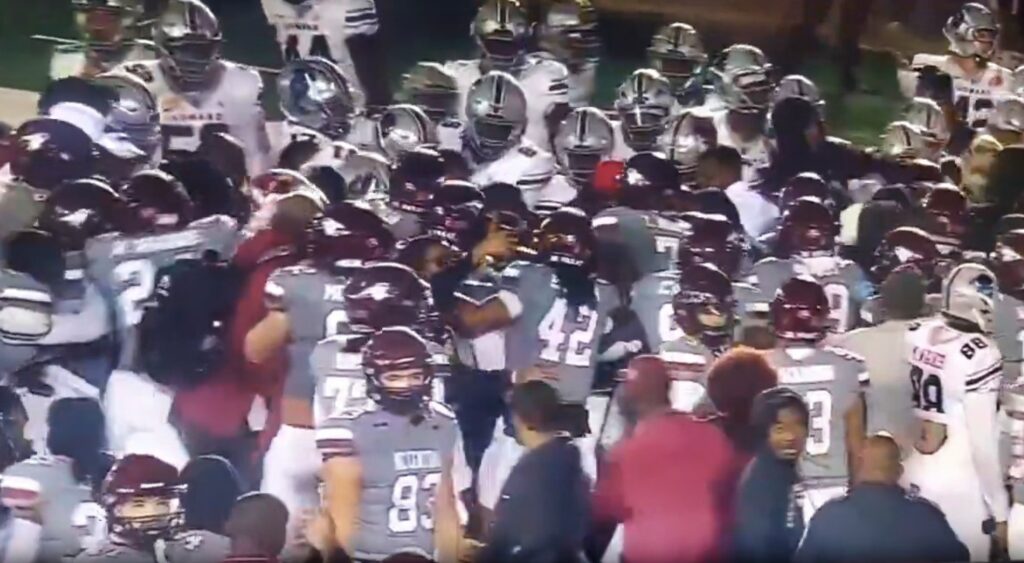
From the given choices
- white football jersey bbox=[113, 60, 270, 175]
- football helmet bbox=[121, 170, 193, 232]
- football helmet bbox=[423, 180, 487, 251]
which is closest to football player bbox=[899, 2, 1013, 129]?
football helmet bbox=[423, 180, 487, 251]

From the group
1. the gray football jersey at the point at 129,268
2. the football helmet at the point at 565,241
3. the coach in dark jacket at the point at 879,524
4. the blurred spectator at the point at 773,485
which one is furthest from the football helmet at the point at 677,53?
the gray football jersey at the point at 129,268

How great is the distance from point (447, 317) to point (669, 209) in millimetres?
355

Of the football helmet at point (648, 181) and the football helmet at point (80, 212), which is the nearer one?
the football helmet at point (80, 212)

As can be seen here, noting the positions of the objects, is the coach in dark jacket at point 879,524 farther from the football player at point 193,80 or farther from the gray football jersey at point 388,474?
the football player at point 193,80

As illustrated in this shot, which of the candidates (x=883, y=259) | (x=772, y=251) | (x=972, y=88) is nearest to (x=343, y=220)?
(x=772, y=251)

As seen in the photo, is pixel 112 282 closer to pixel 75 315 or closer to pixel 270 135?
pixel 75 315

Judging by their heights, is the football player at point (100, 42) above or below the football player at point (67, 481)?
above

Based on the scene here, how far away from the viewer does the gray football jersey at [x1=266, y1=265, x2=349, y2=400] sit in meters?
1.59

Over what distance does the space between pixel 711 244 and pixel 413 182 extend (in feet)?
1.40

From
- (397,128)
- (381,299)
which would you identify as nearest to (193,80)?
(397,128)

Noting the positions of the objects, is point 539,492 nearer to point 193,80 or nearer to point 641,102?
point 641,102

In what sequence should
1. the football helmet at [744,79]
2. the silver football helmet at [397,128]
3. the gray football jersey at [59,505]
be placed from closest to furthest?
the gray football jersey at [59,505], the silver football helmet at [397,128], the football helmet at [744,79]

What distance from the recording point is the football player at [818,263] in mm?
1747

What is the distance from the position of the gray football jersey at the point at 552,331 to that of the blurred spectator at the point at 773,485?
0.25 metres
